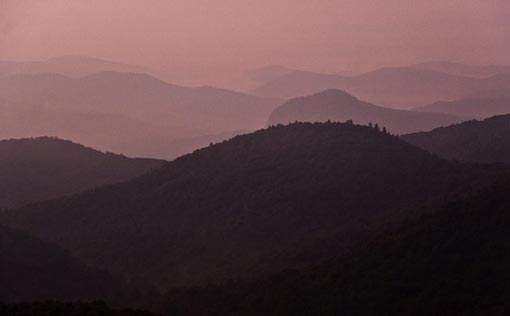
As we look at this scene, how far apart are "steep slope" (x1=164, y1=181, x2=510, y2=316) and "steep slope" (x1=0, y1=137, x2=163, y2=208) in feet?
240

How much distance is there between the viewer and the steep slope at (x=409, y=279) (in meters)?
66.3

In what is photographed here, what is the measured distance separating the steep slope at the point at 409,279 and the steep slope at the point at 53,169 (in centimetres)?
7314

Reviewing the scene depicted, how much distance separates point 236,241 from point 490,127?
7804cm

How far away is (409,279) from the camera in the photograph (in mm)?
70562

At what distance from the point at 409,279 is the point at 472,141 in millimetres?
93803

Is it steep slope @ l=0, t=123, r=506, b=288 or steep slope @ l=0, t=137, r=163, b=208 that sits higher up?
steep slope @ l=0, t=137, r=163, b=208

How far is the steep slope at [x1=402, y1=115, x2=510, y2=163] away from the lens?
14600cm

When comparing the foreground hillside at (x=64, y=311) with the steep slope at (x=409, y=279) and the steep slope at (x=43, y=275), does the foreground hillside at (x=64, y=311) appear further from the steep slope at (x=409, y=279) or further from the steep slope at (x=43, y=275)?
the steep slope at (x=43, y=275)

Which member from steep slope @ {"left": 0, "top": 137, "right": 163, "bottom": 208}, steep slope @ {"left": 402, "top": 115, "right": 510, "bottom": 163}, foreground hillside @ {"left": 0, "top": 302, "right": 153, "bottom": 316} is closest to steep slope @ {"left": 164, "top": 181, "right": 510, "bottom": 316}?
foreground hillside @ {"left": 0, "top": 302, "right": 153, "bottom": 316}

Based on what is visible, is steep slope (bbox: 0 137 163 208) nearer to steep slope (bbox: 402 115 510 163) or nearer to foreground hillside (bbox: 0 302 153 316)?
steep slope (bbox: 402 115 510 163)

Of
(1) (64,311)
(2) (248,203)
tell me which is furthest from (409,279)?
(2) (248,203)

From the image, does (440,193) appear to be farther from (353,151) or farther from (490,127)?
(490,127)

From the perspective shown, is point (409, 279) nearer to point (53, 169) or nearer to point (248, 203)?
point (248, 203)

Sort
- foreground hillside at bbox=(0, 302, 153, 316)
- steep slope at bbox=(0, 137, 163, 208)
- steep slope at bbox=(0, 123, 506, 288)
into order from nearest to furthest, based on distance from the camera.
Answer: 1. foreground hillside at bbox=(0, 302, 153, 316)
2. steep slope at bbox=(0, 123, 506, 288)
3. steep slope at bbox=(0, 137, 163, 208)
